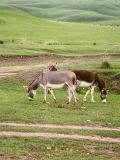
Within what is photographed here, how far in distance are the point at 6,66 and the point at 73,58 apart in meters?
8.09

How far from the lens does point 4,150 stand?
16109mm

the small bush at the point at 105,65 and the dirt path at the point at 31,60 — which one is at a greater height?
the small bush at the point at 105,65

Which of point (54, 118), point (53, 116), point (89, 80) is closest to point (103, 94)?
point (89, 80)

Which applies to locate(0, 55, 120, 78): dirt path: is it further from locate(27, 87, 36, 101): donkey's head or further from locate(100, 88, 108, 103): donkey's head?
locate(100, 88, 108, 103): donkey's head

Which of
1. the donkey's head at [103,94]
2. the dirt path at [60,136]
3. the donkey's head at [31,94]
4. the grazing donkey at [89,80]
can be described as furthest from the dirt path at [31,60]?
the dirt path at [60,136]

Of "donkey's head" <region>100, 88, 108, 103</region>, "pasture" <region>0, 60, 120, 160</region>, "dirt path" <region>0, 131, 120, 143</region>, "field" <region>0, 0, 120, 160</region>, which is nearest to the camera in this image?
"pasture" <region>0, 60, 120, 160</region>

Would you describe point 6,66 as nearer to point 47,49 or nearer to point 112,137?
point 47,49

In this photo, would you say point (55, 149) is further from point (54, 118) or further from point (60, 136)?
point (54, 118)

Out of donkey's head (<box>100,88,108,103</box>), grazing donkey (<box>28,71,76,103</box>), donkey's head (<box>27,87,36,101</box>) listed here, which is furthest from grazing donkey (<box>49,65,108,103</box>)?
donkey's head (<box>27,87,36,101</box>)

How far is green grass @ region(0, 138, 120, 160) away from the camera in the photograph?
15.8 meters

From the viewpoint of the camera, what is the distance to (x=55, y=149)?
1667 cm

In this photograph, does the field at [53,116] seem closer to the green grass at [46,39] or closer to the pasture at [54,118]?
the pasture at [54,118]

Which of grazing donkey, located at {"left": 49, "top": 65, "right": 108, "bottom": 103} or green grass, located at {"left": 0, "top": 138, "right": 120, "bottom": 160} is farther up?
grazing donkey, located at {"left": 49, "top": 65, "right": 108, "bottom": 103}

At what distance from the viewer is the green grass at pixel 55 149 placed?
15.8 m
